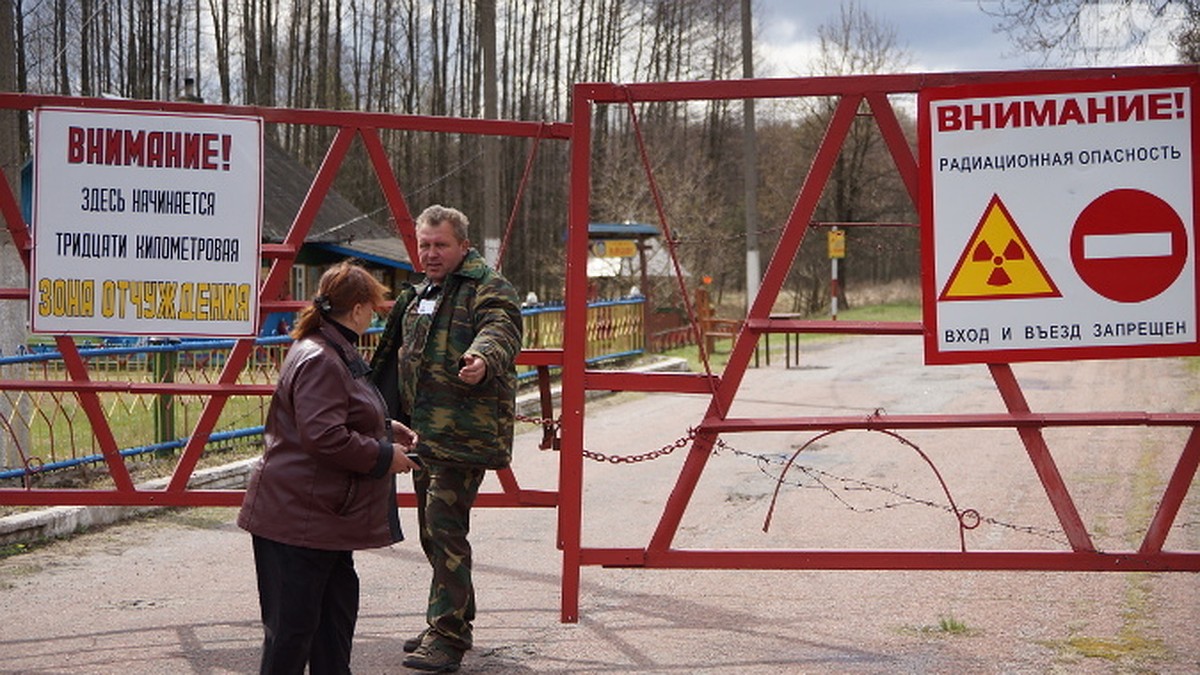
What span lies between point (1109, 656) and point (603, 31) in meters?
47.9

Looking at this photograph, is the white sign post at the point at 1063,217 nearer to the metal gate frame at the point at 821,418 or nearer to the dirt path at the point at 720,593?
the metal gate frame at the point at 821,418

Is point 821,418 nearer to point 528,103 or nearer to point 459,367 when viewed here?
point 459,367

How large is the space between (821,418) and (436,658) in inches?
72.2

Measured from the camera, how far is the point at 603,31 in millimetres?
52188

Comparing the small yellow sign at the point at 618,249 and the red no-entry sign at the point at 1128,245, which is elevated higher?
the small yellow sign at the point at 618,249

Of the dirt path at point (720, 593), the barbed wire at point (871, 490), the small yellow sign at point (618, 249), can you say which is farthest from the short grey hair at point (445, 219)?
the small yellow sign at point (618, 249)

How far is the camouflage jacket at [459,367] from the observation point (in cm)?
583

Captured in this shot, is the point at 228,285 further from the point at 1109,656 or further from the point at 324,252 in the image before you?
the point at 324,252

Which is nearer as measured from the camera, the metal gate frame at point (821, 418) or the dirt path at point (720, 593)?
the metal gate frame at point (821, 418)

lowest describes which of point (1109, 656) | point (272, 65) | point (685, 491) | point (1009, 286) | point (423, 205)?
point (1109, 656)

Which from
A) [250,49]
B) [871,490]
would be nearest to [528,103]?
[250,49]

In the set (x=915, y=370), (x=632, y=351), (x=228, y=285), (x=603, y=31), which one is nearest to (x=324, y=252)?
(x=632, y=351)

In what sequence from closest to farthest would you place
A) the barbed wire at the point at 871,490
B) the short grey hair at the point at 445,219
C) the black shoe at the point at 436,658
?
1. the black shoe at the point at 436,658
2. the short grey hair at the point at 445,219
3. the barbed wire at the point at 871,490

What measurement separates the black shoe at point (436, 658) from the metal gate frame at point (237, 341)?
1089 millimetres
